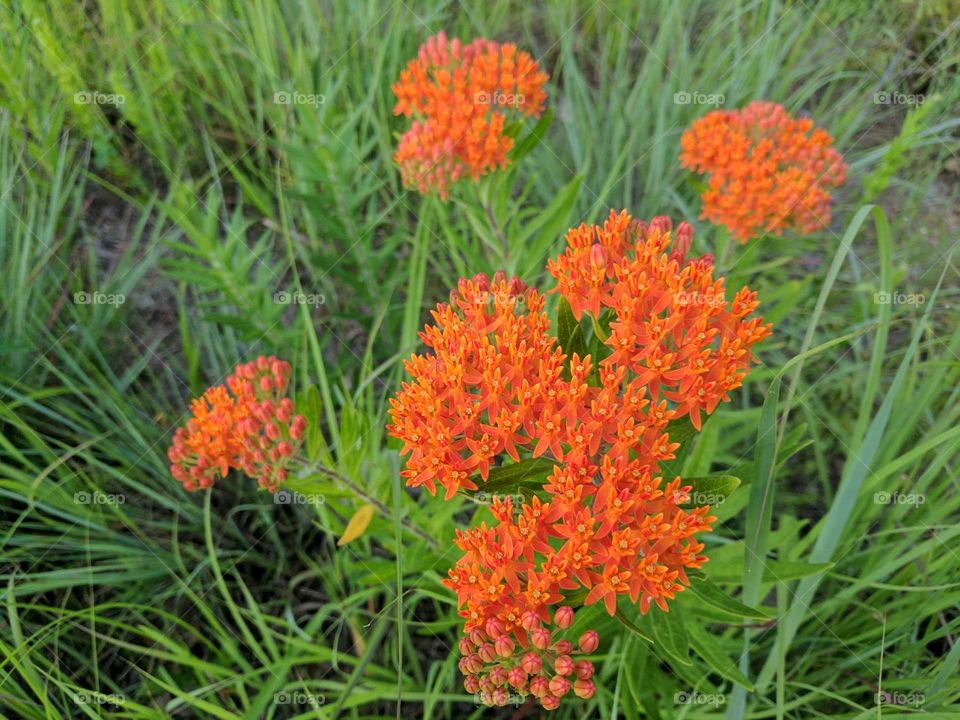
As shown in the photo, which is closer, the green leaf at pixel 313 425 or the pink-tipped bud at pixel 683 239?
the pink-tipped bud at pixel 683 239

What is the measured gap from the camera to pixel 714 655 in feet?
4.88

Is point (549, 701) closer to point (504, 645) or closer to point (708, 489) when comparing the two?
point (504, 645)

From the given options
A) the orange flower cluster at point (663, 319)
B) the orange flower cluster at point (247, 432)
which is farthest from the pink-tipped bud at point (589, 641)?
the orange flower cluster at point (247, 432)

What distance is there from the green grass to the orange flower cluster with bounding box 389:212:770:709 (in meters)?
0.14

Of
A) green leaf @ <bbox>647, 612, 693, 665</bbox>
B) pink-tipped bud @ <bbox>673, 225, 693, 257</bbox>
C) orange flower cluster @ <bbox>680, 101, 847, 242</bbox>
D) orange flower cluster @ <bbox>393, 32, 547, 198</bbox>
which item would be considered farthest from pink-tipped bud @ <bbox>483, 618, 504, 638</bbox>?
orange flower cluster @ <bbox>680, 101, 847, 242</bbox>

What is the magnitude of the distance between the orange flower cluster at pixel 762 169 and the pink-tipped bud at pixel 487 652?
5.28ft

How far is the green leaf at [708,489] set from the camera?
4.49 feet

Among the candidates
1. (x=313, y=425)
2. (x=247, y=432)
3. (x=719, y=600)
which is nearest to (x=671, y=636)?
(x=719, y=600)

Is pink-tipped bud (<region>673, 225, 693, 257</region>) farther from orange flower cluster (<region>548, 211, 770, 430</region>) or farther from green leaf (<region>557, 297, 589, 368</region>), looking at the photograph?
green leaf (<region>557, 297, 589, 368</region>)

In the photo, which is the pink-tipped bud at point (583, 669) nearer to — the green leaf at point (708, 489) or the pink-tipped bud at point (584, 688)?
the pink-tipped bud at point (584, 688)

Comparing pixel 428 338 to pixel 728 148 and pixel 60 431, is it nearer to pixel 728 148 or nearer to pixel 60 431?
pixel 728 148

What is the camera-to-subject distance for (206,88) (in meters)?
3.57

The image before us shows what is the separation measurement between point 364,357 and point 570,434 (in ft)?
4.06

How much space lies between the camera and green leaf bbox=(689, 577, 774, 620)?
1.35 metres
